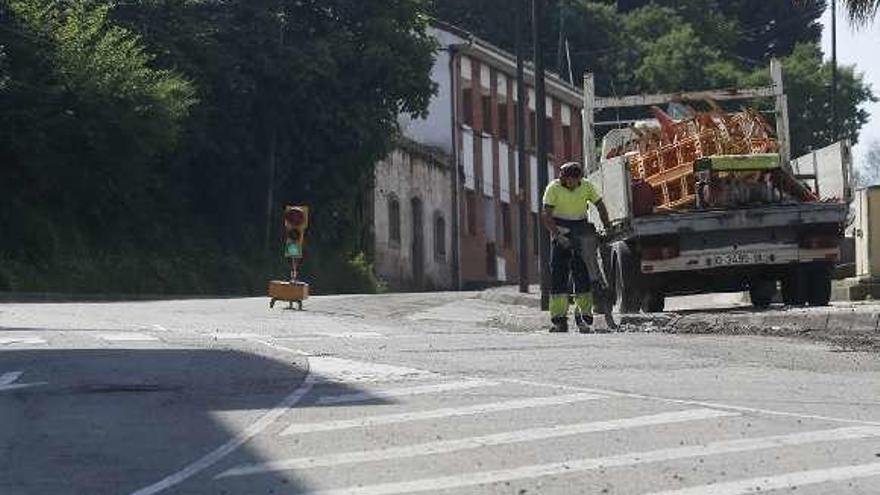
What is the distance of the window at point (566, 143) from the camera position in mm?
78688

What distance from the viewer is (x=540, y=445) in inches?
436

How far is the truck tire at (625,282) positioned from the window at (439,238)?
40.0 meters

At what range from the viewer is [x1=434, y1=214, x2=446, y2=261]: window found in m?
66.6

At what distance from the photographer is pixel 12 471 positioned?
10.4 meters

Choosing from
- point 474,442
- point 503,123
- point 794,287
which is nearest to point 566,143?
point 503,123

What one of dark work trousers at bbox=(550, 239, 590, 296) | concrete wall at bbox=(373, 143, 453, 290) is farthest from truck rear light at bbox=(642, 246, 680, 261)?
concrete wall at bbox=(373, 143, 453, 290)

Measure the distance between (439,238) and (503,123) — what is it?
27.0ft

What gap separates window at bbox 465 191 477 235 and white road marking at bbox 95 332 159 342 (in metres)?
49.7

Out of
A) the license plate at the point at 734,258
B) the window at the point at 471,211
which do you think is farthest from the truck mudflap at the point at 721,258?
the window at the point at 471,211

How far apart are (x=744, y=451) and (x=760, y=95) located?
57.1 ft

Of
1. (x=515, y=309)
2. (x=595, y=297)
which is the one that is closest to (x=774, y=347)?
(x=595, y=297)

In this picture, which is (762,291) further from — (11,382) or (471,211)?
(471,211)

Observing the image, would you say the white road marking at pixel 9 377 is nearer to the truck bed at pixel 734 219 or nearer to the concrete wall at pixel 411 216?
the truck bed at pixel 734 219

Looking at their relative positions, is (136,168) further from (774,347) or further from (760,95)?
(774,347)
